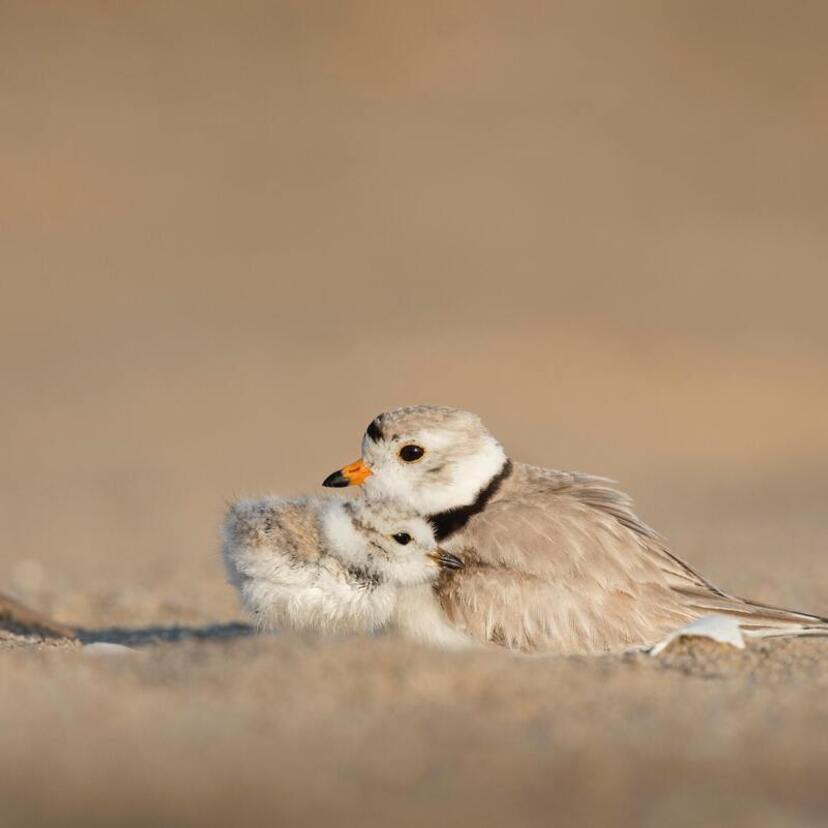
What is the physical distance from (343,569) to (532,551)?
0.60 m

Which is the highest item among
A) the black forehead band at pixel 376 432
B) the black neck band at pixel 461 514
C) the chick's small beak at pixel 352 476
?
the black forehead band at pixel 376 432

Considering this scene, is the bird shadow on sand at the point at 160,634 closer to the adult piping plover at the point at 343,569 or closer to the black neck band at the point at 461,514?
the adult piping plover at the point at 343,569

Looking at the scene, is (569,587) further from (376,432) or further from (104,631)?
(104,631)

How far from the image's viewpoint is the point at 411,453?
17.7ft

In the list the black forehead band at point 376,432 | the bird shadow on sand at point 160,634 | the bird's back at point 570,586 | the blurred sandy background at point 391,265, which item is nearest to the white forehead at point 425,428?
the black forehead band at point 376,432

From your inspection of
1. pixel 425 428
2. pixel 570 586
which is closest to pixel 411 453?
pixel 425 428

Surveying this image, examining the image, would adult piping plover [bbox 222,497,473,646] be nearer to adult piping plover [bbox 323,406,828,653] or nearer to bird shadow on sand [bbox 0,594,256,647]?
adult piping plover [bbox 323,406,828,653]

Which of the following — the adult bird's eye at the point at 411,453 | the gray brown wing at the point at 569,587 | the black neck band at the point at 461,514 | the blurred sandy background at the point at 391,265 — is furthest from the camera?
the blurred sandy background at the point at 391,265

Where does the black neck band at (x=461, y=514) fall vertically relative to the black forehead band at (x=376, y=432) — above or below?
below

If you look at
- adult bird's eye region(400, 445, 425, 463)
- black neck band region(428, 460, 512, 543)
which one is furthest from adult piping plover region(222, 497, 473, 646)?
adult bird's eye region(400, 445, 425, 463)

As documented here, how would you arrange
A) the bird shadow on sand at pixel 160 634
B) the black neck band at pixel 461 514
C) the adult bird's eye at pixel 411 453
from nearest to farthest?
the black neck band at pixel 461 514, the adult bird's eye at pixel 411 453, the bird shadow on sand at pixel 160 634

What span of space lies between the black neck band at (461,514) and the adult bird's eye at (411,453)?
0.23 m

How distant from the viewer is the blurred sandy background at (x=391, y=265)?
1206cm

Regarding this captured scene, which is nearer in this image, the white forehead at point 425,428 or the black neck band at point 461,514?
the black neck band at point 461,514
